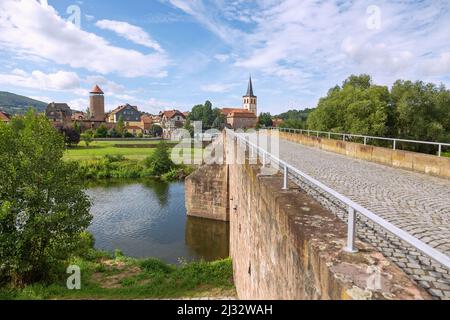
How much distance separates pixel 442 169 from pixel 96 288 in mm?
11963

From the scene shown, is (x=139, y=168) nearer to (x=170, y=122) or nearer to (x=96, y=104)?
(x=170, y=122)

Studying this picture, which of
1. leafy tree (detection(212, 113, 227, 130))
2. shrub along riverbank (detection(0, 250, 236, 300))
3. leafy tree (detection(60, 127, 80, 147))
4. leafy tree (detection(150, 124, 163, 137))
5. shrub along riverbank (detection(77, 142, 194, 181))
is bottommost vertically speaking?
shrub along riverbank (detection(0, 250, 236, 300))

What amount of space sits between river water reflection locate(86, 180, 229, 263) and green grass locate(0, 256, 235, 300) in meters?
2.70

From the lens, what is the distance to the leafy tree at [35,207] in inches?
441

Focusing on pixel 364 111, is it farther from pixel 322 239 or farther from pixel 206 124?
pixel 206 124

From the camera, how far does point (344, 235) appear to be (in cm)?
345

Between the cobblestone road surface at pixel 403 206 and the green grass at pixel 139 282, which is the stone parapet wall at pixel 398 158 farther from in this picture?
the green grass at pixel 139 282

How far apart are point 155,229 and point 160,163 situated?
80.3ft

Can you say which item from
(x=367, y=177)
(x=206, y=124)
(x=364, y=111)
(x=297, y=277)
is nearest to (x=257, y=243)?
(x=297, y=277)

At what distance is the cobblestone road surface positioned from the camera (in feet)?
10.7

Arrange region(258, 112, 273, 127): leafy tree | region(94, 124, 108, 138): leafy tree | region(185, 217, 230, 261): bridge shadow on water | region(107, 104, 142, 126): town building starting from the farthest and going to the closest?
1. region(107, 104, 142, 126): town building
2. region(258, 112, 273, 127): leafy tree
3. region(94, 124, 108, 138): leafy tree
4. region(185, 217, 230, 261): bridge shadow on water

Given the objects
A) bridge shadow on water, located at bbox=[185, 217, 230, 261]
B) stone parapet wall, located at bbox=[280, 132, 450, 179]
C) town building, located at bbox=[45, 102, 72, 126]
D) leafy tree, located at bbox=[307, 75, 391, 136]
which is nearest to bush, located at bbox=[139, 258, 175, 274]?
Result: bridge shadow on water, located at bbox=[185, 217, 230, 261]

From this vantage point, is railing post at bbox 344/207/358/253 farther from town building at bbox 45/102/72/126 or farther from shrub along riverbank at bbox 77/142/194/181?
town building at bbox 45/102/72/126

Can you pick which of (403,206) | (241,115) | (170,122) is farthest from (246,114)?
(403,206)
